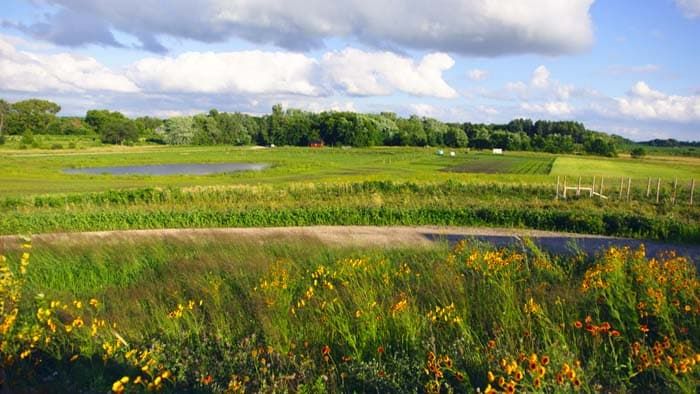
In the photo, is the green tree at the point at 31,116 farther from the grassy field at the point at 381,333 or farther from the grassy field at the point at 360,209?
the grassy field at the point at 381,333

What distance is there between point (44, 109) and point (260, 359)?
577 ft

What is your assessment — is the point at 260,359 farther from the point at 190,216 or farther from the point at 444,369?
the point at 190,216

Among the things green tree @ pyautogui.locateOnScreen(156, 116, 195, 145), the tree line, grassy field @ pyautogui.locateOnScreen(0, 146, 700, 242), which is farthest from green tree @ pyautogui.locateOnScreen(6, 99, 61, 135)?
grassy field @ pyautogui.locateOnScreen(0, 146, 700, 242)

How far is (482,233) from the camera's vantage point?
74.8 feet

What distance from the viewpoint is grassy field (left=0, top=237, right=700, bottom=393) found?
4.31m

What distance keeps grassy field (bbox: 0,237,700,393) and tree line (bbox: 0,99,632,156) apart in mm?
133819

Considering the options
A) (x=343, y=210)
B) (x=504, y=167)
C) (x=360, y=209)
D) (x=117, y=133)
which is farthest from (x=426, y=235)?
(x=117, y=133)

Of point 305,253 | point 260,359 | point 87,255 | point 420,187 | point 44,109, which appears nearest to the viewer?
point 260,359

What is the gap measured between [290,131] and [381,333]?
500ft

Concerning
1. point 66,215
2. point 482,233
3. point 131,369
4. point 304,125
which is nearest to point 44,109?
point 304,125

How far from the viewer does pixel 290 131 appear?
155125mm

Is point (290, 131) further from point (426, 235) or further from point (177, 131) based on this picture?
point (426, 235)

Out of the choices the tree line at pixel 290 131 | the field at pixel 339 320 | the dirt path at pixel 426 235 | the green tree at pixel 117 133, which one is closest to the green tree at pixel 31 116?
the tree line at pixel 290 131

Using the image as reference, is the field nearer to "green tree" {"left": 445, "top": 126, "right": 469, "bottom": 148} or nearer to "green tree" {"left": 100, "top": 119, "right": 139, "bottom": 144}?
"green tree" {"left": 100, "top": 119, "right": 139, "bottom": 144}
